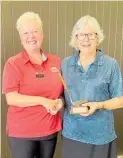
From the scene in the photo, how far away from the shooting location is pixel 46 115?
1617 millimetres

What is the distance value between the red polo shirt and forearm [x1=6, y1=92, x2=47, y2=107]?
0.04 m

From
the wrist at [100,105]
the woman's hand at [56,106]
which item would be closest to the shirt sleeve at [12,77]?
the woman's hand at [56,106]

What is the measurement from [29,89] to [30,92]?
19 mm

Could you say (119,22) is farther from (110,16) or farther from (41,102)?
(41,102)

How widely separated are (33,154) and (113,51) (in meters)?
1.15

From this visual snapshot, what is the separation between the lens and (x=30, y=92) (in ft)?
Answer: 5.21

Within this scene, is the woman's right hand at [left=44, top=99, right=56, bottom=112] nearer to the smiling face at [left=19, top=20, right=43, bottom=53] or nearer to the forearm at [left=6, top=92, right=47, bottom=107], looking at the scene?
the forearm at [left=6, top=92, right=47, bottom=107]

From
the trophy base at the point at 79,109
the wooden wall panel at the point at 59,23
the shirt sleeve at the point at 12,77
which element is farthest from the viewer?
the wooden wall panel at the point at 59,23

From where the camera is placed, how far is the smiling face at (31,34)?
156 cm

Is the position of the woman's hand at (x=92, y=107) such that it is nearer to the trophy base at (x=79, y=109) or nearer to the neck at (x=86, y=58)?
the trophy base at (x=79, y=109)

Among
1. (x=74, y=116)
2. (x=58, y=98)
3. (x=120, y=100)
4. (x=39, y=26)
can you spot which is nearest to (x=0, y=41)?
(x=39, y=26)


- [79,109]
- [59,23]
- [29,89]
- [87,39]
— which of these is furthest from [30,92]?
[59,23]

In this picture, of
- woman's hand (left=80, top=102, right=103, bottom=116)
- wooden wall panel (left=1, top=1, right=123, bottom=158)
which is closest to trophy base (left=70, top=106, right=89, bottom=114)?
woman's hand (left=80, top=102, right=103, bottom=116)

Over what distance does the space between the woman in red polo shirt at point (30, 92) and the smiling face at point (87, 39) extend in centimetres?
23
